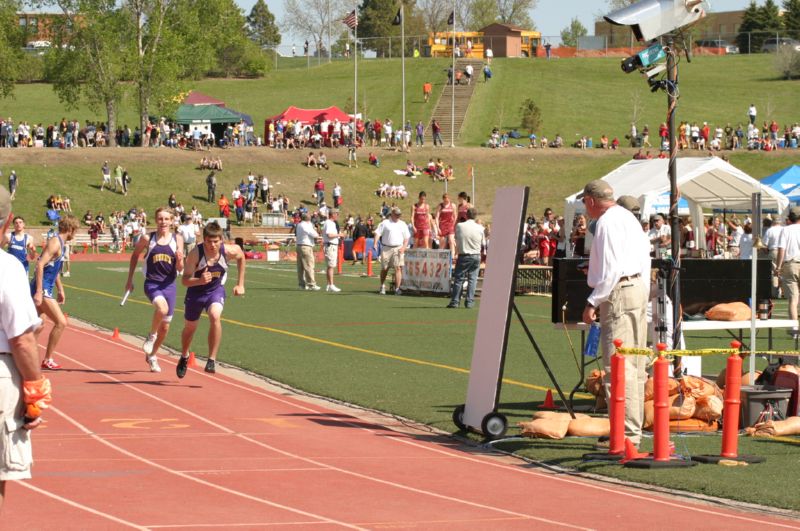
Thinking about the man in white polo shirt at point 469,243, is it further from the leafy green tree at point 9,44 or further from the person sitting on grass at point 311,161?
the leafy green tree at point 9,44

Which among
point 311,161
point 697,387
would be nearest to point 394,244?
point 697,387

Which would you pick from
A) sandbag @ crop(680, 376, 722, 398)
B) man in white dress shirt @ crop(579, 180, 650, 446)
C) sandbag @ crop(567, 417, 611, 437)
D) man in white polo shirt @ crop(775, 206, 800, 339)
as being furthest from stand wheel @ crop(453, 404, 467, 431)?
man in white polo shirt @ crop(775, 206, 800, 339)

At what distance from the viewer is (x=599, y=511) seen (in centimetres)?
855

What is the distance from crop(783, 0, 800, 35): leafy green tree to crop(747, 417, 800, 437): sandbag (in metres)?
112

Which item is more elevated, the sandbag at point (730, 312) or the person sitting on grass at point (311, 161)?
the person sitting on grass at point (311, 161)

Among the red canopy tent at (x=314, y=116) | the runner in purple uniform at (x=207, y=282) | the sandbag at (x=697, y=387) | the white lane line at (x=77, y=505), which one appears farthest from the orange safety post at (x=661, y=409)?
the red canopy tent at (x=314, y=116)

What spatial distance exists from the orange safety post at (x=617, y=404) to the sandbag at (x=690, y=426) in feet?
4.77

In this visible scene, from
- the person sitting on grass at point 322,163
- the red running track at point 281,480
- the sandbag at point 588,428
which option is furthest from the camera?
the person sitting on grass at point 322,163

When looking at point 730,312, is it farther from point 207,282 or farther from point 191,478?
point 191,478

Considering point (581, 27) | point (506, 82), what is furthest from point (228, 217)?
point (581, 27)

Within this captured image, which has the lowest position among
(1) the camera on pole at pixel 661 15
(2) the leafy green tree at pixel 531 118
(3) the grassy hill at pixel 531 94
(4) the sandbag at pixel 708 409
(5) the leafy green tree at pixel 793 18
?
(4) the sandbag at pixel 708 409

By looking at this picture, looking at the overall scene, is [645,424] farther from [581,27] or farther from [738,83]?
[581,27]

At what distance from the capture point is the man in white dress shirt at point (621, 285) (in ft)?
34.1

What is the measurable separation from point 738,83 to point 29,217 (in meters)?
59.4
